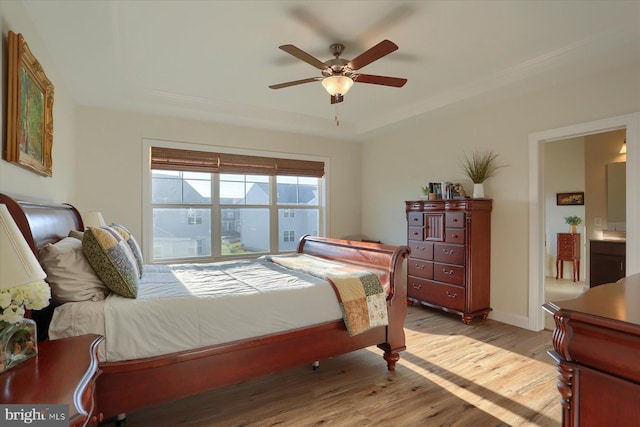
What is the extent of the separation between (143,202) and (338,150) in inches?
123

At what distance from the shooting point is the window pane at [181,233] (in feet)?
14.1

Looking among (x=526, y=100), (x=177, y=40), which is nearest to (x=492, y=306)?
(x=526, y=100)

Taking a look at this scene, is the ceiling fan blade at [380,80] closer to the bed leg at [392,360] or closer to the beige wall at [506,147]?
the beige wall at [506,147]

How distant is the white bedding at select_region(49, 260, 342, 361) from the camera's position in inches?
63.8

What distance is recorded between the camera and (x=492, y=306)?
3.86 metres

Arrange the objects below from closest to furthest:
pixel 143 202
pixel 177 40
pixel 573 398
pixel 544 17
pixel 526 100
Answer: pixel 573 398 → pixel 544 17 → pixel 177 40 → pixel 526 100 → pixel 143 202

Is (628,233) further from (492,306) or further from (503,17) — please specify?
(503,17)

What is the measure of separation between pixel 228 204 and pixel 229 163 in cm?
60

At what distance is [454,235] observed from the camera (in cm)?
378

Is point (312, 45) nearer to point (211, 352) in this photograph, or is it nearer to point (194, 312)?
point (194, 312)

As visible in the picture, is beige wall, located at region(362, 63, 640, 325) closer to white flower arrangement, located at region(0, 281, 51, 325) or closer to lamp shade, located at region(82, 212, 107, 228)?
lamp shade, located at region(82, 212, 107, 228)

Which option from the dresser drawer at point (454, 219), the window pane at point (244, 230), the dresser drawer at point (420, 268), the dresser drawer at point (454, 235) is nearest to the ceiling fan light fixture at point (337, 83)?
the dresser drawer at point (454, 219)

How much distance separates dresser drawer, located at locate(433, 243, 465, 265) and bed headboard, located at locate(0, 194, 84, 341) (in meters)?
3.63

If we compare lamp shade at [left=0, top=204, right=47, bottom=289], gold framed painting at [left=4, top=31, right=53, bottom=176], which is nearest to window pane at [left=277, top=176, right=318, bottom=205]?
gold framed painting at [left=4, top=31, right=53, bottom=176]
